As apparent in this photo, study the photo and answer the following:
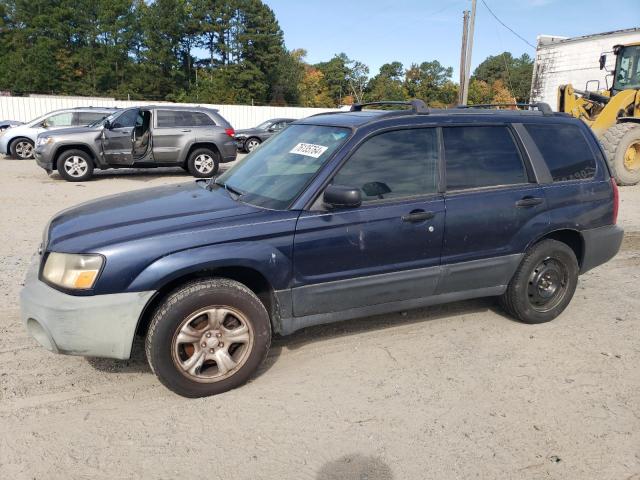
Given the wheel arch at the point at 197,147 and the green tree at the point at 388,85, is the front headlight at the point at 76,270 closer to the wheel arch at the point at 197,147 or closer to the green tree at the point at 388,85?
the wheel arch at the point at 197,147

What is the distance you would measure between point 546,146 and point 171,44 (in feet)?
234

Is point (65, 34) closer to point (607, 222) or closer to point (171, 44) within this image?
point (171, 44)

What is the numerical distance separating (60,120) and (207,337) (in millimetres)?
14523

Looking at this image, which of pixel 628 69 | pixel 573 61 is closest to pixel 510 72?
pixel 573 61

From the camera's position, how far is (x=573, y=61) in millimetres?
19812

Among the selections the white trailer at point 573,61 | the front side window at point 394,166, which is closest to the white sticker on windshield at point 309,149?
the front side window at point 394,166

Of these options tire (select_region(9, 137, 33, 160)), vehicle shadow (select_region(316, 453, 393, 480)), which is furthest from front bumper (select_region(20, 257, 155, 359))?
tire (select_region(9, 137, 33, 160))

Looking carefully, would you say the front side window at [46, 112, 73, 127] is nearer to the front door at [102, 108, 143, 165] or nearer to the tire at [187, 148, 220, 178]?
the front door at [102, 108, 143, 165]

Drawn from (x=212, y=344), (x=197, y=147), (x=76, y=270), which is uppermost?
(x=197, y=147)

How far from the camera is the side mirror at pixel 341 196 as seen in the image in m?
3.09

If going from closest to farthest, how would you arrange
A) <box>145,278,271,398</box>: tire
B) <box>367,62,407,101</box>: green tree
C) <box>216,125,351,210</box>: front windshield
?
<box>145,278,271,398</box>: tire → <box>216,125,351,210</box>: front windshield → <box>367,62,407,101</box>: green tree

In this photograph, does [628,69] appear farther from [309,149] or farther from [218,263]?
[218,263]

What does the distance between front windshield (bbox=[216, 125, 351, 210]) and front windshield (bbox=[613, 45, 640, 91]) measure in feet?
40.6

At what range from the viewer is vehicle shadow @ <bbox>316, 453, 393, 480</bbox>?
245 cm
